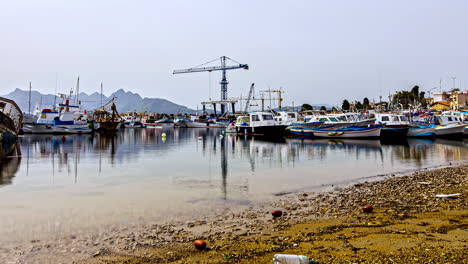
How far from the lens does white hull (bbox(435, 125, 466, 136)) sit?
116 feet

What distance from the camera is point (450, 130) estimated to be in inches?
1401

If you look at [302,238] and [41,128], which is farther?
[41,128]

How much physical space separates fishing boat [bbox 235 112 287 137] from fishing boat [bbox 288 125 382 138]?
2.59 m

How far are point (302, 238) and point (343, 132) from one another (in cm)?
3157

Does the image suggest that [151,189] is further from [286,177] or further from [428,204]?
[428,204]

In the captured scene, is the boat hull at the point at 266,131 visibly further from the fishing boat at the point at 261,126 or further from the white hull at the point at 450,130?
the white hull at the point at 450,130

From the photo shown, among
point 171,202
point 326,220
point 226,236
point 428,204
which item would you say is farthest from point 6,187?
point 428,204

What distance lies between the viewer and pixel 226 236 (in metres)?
6.27

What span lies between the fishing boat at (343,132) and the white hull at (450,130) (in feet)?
24.7

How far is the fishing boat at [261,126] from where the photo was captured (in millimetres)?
41156

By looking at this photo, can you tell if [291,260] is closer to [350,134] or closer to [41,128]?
[350,134]

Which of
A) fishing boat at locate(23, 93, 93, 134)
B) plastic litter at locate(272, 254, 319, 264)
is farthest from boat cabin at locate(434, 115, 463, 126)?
fishing boat at locate(23, 93, 93, 134)

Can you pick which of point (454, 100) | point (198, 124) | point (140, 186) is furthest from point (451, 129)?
point (198, 124)

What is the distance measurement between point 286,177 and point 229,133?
41.1 m
